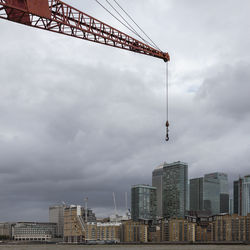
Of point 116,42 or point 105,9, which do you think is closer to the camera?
point 105,9

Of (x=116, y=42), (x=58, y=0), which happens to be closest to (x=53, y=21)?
(x=58, y=0)

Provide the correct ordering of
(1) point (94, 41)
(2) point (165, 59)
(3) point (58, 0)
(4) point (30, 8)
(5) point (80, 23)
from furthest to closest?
(2) point (165, 59) < (1) point (94, 41) < (5) point (80, 23) < (3) point (58, 0) < (4) point (30, 8)

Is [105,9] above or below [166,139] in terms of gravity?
above

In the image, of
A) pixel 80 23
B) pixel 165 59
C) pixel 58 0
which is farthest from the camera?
pixel 165 59

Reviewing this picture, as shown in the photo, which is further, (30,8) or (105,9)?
(105,9)

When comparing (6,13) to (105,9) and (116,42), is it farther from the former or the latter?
(116,42)

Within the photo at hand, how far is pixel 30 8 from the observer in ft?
200

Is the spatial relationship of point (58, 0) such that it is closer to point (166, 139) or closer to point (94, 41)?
point (94, 41)

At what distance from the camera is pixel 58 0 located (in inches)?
2596

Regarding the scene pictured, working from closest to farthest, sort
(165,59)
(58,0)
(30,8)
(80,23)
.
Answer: (30,8)
(58,0)
(80,23)
(165,59)

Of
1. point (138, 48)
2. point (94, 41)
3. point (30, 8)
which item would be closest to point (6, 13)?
point (30, 8)

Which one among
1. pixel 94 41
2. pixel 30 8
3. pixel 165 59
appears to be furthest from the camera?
pixel 165 59

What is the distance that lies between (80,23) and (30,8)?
11.9m

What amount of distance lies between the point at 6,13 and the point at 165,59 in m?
30.9
